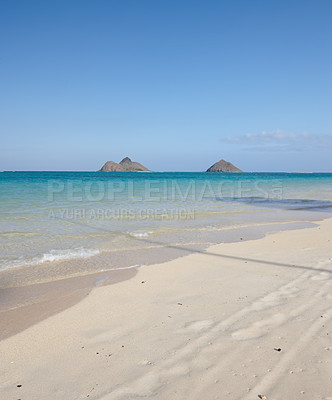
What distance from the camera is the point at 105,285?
5336mm

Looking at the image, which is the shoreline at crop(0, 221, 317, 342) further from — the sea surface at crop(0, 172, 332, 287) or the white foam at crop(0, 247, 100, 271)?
the white foam at crop(0, 247, 100, 271)

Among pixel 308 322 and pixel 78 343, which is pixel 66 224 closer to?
pixel 78 343

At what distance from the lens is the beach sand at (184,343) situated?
2652 mm

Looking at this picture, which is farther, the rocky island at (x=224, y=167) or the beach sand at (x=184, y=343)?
the rocky island at (x=224, y=167)

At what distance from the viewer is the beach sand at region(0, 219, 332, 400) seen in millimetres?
2652

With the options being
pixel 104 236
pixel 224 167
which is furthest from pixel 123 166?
pixel 104 236

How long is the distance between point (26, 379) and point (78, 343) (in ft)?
2.19

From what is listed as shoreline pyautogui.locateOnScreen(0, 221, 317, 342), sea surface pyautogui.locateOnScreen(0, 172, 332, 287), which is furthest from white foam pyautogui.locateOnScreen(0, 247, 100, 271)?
shoreline pyautogui.locateOnScreen(0, 221, 317, 342)

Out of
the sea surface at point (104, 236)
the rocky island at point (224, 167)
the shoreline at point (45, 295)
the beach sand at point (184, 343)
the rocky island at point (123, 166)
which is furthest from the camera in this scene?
the rocky island at point (224, 167)

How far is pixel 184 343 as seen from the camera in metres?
3.32

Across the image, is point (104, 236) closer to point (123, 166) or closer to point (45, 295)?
point (45, 295)

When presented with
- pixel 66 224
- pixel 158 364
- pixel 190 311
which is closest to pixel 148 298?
pixel 190 311

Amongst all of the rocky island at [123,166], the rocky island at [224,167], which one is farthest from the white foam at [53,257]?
the rocky island at [224,167]

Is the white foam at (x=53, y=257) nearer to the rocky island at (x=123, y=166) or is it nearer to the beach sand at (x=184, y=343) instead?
the beach sand at (x=184, y=343)
